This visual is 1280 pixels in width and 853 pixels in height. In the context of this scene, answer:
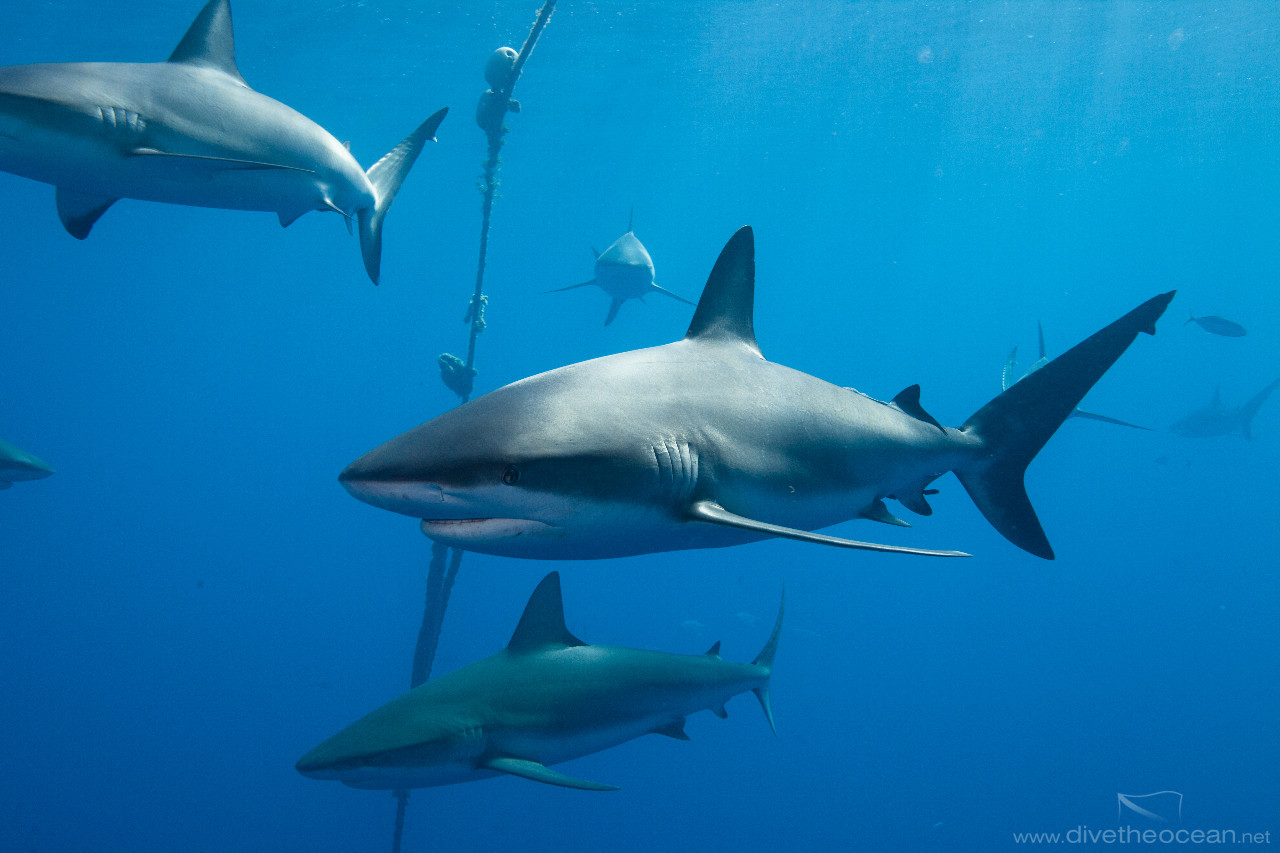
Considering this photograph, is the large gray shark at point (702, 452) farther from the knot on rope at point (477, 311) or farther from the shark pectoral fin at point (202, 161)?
the knot on rope at point (477, 311)

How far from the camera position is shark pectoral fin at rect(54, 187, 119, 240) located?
3.80 meters

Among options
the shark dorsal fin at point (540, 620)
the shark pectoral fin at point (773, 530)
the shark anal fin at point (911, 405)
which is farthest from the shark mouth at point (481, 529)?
the shark dorsal fin at point (540, 620)

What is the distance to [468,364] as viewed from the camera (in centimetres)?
966

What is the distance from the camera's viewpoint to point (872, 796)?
34.3 meters

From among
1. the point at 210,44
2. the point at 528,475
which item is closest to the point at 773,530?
the point at 528,475

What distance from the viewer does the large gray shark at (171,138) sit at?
272 cm

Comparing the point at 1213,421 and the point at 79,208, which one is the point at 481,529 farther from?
the point at 1213,421

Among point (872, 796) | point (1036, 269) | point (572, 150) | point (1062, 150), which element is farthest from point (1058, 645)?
point (1036, 269)

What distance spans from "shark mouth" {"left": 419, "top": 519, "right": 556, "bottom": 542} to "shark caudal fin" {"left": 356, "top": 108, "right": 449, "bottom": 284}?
3.62m

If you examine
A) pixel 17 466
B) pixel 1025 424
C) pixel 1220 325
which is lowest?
pixel 1025 424

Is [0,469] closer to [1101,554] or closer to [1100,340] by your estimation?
[1100,340]

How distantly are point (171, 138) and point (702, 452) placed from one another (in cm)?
305

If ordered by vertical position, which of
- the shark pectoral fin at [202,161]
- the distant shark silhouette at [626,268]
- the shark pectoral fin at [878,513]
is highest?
the distant shark silhouette at [626,268]

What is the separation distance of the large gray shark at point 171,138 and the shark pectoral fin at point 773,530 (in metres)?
2.63
